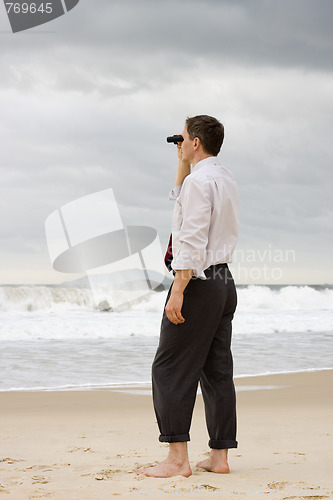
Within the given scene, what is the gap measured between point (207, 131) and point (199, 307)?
0.81 metres

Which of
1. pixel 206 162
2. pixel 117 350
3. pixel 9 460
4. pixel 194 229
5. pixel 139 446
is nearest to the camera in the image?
pixel 194 229

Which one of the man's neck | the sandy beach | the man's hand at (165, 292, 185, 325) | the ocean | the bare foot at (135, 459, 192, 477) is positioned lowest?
the ocean

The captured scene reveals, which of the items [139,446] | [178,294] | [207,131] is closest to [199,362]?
[178,294]

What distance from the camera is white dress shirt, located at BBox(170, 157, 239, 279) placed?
272 centimetres

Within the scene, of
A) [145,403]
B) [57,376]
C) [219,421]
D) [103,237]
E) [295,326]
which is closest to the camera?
[219,421]

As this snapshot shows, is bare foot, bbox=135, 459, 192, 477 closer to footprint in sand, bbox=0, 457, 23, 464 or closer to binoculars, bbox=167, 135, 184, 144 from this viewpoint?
footprint in sand, bbox=0, 457, 23, 464

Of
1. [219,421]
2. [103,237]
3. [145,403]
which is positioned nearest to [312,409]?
[145,403]

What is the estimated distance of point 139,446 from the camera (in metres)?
3.91

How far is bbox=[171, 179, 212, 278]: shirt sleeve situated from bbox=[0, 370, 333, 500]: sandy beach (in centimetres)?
97

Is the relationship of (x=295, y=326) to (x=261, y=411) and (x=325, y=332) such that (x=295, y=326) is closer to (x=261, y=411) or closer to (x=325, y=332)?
(x=325, y=332)

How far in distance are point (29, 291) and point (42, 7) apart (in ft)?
45.3

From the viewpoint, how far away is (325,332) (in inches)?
505

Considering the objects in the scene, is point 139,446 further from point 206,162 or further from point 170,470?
point 206,162

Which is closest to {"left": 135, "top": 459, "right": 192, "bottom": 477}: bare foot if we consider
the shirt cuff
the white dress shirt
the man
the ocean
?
the man
